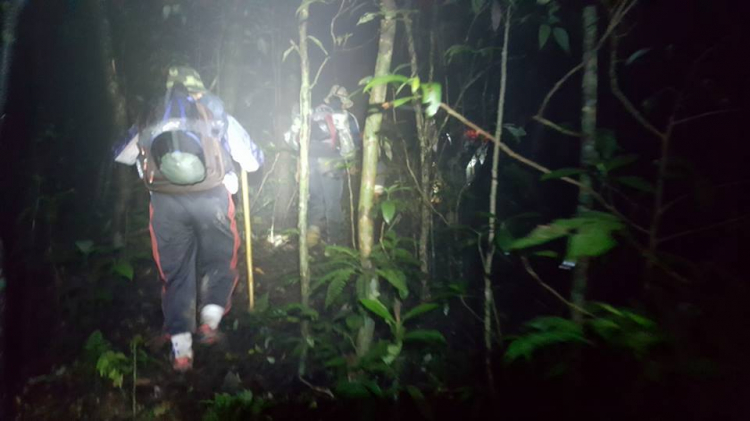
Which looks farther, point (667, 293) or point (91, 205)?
point (91, 205)

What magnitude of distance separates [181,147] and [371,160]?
5.16ft

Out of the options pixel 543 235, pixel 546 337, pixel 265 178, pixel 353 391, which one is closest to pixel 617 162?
pixel 543 235

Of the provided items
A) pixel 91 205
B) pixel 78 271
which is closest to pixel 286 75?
pixel 91 205

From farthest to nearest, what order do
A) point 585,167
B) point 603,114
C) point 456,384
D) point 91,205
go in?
point 91,205 < point 603,114 < point 456,384 < point 585,167

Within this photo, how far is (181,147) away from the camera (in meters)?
3.46

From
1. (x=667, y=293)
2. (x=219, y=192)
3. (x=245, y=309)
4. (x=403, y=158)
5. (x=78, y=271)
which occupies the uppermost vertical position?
(x=403, y=158)

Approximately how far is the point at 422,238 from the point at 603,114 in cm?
187

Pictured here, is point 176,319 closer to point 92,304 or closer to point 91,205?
point 92,304

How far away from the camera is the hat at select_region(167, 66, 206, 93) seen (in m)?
3.65

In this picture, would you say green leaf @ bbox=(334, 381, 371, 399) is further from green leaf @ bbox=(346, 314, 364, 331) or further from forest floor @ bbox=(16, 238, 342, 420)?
green leaf @ bbox=(346, 314, 364, 331)

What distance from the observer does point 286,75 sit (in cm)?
916

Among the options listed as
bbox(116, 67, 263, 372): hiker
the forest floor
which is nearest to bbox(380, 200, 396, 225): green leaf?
the forest floor

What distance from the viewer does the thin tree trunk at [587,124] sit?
7.88ft

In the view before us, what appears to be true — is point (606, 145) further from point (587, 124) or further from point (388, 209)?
point (388, 209)
